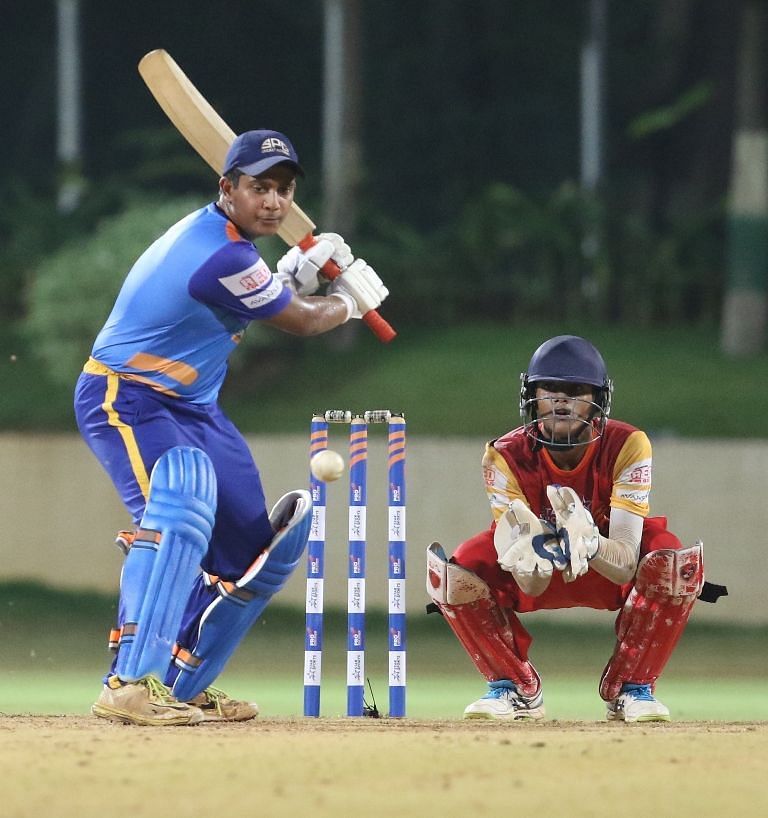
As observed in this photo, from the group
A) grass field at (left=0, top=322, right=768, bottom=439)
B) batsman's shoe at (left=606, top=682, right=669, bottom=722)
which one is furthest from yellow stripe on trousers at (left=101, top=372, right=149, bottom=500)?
grass field at (left=0, top=322, right=768, bottom=439)

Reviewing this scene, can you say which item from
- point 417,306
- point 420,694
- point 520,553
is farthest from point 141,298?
point 417,306

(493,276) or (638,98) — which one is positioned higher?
(638,98)

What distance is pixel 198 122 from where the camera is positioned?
6.71 m

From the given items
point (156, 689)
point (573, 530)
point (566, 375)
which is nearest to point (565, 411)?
point (566, 375)

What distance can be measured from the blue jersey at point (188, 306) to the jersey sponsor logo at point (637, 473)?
1296 millimetres

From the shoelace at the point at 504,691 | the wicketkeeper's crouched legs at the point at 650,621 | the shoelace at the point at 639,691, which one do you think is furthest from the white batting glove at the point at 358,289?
the shoelace at the point at 639,691

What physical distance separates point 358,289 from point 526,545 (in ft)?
3.35

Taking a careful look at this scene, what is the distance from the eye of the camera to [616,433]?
6422 millimetres

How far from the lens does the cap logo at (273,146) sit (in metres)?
6.04

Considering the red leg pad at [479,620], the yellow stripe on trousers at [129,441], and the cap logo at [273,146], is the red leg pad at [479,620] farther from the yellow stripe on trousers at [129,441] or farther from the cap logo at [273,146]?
the cap logo at [273,146]

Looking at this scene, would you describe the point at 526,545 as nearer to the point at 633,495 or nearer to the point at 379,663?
the point at 633,495

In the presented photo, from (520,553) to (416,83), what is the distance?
12.8m

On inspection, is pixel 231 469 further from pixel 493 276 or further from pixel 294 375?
pixel 493 276

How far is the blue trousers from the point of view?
593 cm
